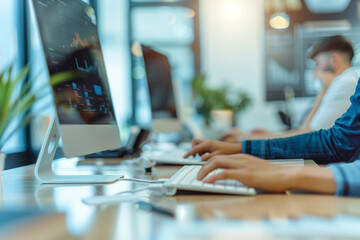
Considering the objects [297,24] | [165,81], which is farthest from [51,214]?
[297,24]

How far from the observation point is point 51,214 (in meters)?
0.63

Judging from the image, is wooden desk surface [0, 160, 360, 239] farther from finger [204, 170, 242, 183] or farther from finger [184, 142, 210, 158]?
finger [184, 142, 210, 158]

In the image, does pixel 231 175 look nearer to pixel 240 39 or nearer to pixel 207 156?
pixel 207 156

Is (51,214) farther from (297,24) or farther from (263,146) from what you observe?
(297,24)

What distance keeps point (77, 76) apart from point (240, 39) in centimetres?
472

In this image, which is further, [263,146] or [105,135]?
[263,146]

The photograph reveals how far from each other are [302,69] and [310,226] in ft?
16.9

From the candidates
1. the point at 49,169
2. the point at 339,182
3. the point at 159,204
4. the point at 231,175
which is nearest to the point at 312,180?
the point at 339,182

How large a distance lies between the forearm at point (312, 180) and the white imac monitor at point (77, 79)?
49 centimetres

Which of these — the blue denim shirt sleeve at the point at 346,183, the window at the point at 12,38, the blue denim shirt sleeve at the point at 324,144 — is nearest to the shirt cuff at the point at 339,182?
the blue denim shirt sleeve at the point at 346,183

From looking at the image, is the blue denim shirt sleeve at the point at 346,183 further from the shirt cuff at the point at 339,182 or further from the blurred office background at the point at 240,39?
the blurred office background at the point at 240,39

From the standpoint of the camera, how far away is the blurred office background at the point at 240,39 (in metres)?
5.27

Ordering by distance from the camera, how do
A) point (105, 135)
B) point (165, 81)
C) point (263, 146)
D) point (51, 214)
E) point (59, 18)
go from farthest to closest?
1. point (165, 81)
2. point (263, 146)
3. point (105, 135)
4. point (59, 18)
5. point (51, 214)

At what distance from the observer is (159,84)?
2043mm
